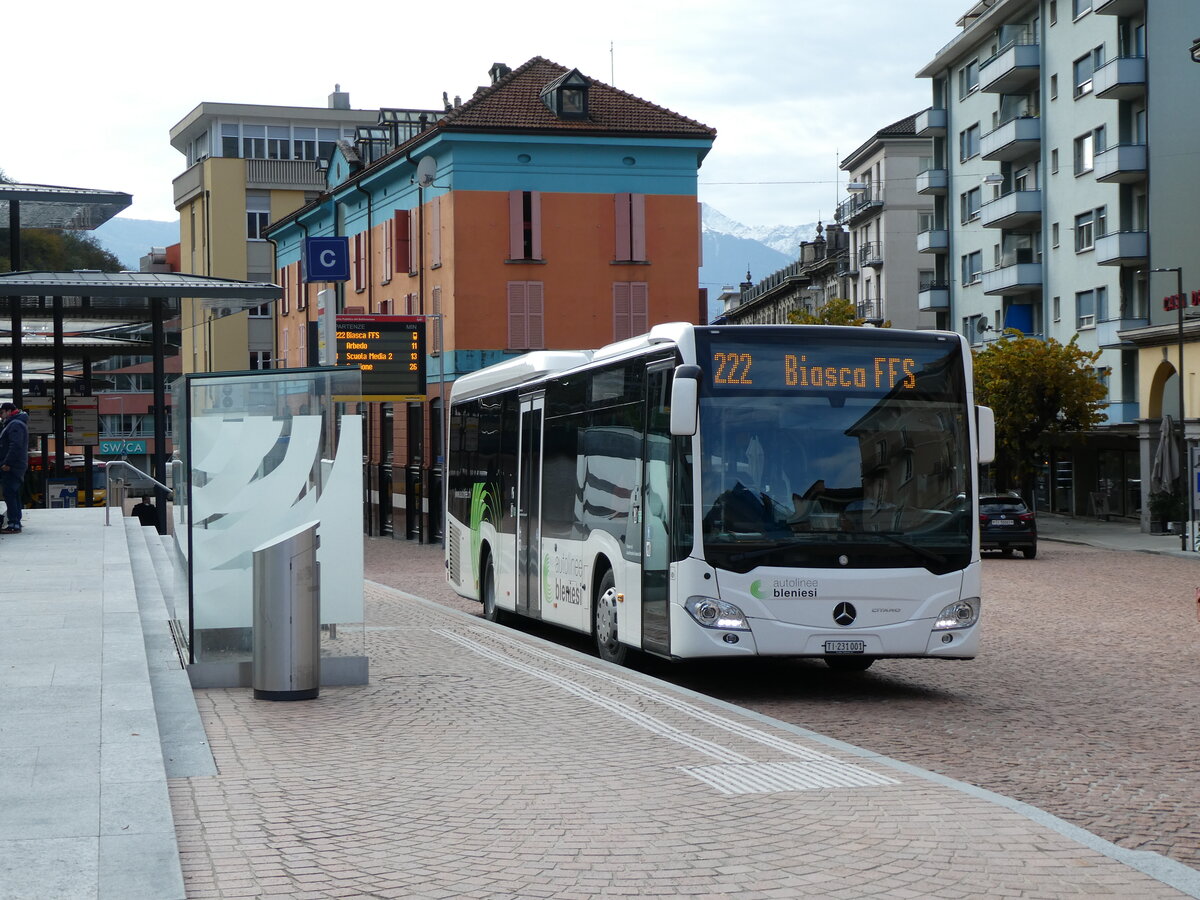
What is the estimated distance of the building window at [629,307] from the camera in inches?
1885

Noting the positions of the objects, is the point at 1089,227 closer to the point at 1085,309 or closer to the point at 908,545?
the point at 1085,309

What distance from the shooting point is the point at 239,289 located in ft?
69.4

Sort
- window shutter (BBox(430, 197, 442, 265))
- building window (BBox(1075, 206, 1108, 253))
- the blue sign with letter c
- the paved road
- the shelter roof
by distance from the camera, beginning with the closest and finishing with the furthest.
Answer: the paved road, the blue sign with letter c, the shelter roof, window shutter (BBox(430, 197, 442, 265)), building window (BBox(1075, 206, 1108, 253))

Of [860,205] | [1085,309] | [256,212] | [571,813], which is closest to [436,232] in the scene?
[1085,309]

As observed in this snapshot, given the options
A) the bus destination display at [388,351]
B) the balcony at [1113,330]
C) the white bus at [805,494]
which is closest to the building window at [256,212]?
the bus destination display at [388,351]

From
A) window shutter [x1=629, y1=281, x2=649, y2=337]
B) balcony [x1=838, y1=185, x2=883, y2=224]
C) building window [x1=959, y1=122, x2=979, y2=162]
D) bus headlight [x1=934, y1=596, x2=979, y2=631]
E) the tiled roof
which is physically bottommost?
bus headlight [x1=934, y1=596, x2=979, y2=631]

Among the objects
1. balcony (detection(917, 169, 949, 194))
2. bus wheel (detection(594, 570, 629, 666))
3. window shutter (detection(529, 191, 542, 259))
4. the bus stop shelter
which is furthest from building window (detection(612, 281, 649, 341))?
bus wheel (detection(594, 570, 629, 666))

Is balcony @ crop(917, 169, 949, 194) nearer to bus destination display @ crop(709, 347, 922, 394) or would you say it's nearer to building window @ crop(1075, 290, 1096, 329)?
building window @ crop(1075, 290, 1096, 329)

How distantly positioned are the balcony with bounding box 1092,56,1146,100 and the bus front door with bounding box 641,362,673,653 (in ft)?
143

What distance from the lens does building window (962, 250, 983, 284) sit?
6725cm

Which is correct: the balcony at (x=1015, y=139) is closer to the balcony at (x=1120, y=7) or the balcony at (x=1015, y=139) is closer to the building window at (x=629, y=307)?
the balcony at (x=1120, y=7)

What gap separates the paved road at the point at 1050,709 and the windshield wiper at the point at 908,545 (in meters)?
1.09

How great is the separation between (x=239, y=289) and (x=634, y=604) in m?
10.2

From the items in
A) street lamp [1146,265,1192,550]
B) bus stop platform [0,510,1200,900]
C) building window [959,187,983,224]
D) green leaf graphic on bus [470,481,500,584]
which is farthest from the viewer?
building window [959,187,983,224]
